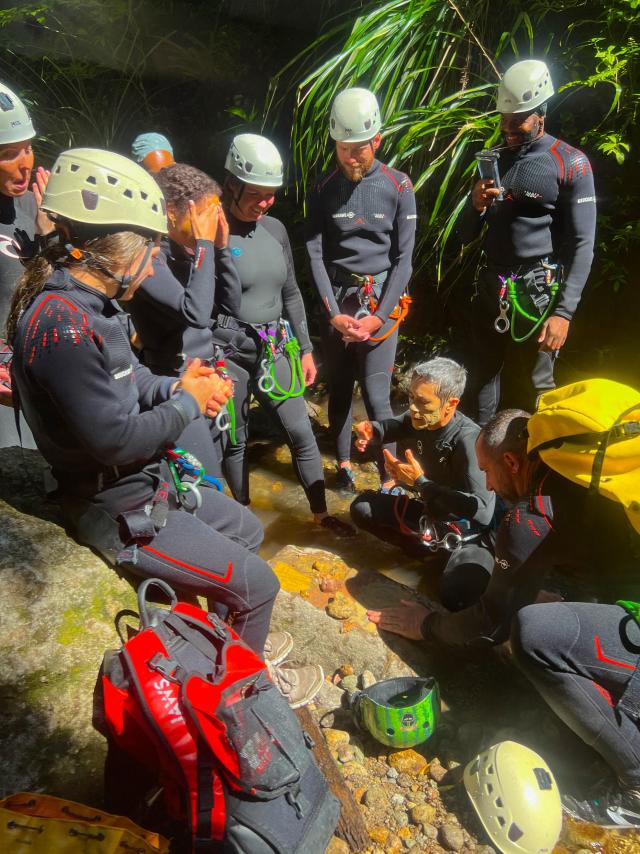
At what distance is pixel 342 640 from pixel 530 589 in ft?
3.08

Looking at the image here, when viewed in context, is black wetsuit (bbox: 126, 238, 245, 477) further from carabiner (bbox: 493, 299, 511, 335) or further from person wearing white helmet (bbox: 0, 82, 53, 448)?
carabiner (bbox: 493, 299, 511, 335)

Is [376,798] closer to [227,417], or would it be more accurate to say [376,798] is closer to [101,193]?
[227,417]

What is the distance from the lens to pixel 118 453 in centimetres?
202

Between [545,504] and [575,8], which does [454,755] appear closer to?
[545,504]

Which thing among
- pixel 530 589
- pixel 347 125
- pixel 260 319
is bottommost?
pixel 530 589

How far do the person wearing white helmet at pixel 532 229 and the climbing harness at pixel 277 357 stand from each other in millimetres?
1391

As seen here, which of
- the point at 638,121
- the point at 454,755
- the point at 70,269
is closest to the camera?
the point at 70,269

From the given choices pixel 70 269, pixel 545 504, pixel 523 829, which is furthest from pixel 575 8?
pixel 523 829

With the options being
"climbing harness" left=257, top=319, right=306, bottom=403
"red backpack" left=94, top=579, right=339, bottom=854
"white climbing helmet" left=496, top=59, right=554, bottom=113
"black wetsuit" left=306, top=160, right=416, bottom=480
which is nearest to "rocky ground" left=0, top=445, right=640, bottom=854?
"red backpack" left=94, top=579, right=339, bottom=854

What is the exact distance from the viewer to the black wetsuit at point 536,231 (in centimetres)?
362

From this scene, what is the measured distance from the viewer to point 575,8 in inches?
191

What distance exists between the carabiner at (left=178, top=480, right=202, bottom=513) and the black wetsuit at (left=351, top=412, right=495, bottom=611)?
136 cm

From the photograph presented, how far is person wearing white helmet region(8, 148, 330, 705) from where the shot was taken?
1894 millimetres

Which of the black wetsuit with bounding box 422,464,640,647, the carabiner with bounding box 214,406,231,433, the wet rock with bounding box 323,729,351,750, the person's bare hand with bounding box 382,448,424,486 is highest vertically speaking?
the black wetsuit with bounding box 422,464,640,647
